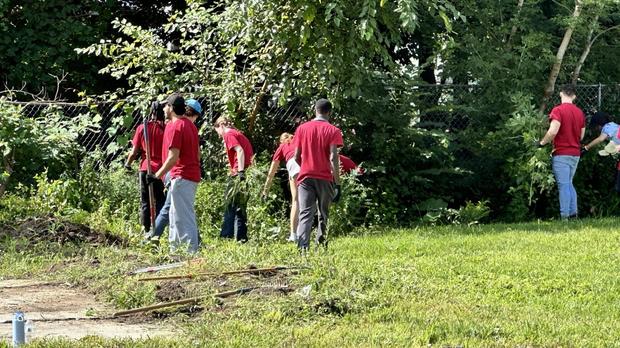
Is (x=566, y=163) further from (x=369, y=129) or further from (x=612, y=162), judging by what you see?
(x=369, y=129)

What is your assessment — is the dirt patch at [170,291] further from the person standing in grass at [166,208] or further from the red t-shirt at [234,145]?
the red t-shirt at [234,145]

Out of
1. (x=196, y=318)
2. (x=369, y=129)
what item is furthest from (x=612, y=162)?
(x=196, y=318)

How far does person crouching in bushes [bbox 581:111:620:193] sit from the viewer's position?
13648mm

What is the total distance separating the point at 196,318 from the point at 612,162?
905 cm

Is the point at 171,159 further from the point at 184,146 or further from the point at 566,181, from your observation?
the point at 566,181

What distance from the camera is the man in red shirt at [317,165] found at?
10.3m

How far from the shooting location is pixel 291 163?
1187 centimetres

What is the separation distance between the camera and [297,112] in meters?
14.3

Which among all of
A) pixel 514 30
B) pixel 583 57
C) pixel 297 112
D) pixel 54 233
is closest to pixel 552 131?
pixel 514 30

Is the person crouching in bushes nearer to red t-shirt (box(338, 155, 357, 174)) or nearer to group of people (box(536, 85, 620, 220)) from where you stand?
group of people (box(536, 85, 620, 220))

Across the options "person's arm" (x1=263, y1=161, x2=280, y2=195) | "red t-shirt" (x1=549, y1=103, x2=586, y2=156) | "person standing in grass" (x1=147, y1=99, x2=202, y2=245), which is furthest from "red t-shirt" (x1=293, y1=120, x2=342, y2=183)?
"red t-shirt" (x1=549, y1=103, x2=586, y2=156)

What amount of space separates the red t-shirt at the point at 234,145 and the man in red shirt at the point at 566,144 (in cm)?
396

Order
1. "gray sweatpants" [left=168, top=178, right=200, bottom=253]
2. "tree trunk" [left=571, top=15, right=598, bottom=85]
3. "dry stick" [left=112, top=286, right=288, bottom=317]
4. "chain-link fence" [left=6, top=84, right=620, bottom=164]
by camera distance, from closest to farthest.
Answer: "dry stick" [left=112, top=286, right=288, bottom=317] → "gray sweatpants" [left=168, top=178, right=200, bottom=253] → "chain-link fence" [left=6, top=84, right=620, bottom=164] → "tree trunk" [left=571, top=15, right=598, bottom=85]

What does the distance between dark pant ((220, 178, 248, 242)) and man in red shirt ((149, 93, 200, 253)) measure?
2.08 m
